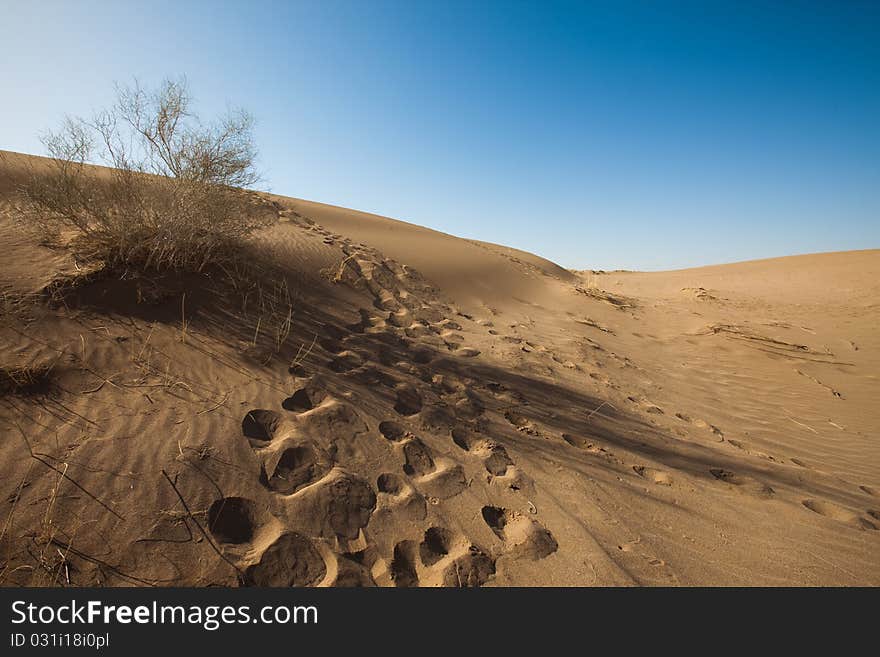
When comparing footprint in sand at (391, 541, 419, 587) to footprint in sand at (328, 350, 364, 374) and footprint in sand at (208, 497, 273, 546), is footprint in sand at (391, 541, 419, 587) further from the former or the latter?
footprint in sand at (328, 350, 364, 374)

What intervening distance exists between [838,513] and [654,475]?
1.19m

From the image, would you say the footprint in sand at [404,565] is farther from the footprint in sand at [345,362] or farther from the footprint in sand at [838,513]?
the footprint in sand at [838,513]

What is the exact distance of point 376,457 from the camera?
2.54 m

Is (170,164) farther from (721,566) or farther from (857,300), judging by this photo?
(857,300)

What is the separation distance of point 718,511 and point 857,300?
12544mm

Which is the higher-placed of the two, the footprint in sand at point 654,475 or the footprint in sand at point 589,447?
the footprint in sand at point 589,447

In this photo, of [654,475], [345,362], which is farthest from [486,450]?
[345,362]

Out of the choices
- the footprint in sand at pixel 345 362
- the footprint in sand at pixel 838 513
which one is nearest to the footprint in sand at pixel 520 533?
the footprint in sand at pixel 345 362

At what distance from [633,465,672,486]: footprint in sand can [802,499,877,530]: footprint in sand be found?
3.04ft

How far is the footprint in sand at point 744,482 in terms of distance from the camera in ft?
9.35

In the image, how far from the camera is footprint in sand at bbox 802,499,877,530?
2619mm

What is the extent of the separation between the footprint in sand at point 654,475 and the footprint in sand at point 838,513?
926 mm

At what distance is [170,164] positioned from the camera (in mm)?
4051

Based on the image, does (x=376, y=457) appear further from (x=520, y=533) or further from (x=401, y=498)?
(x=520, y=533)
